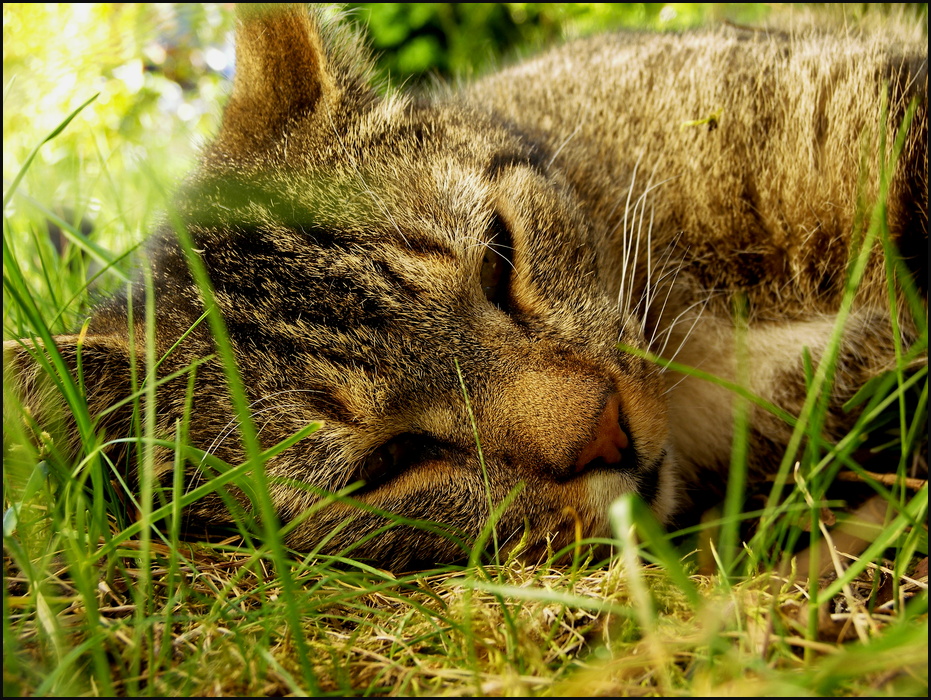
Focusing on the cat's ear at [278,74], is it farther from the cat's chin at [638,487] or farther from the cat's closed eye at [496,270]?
the cat's chin at [638,487]

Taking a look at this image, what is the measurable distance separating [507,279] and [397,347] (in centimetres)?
36

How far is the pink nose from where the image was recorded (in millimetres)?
1272

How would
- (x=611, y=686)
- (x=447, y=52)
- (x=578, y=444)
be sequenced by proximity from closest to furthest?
(x=611, y=686) → (x=578, y=444) → (x=447, y=52)

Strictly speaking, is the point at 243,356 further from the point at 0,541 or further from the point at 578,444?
the point at 578,444

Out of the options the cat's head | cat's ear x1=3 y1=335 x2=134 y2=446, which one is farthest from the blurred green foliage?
cat's ear x1=3 y1=335 x2=134 y2=446

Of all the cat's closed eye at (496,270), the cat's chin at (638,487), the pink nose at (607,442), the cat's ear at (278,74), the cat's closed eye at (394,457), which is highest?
the cat's ear at (278,74)

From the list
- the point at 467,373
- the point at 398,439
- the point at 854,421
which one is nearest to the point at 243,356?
the point at 398,439

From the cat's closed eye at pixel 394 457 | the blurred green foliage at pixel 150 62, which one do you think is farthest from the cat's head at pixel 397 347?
the blurred green foliage at pixel 150 62

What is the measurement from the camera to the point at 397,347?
4.31 ft

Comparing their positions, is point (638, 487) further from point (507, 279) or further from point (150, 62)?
point (150, 62)

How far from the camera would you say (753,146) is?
6.12ft

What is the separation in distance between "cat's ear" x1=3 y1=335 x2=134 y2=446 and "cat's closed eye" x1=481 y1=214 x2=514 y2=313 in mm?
837

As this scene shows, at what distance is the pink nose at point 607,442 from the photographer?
1.27 m

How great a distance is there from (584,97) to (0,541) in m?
1.99
